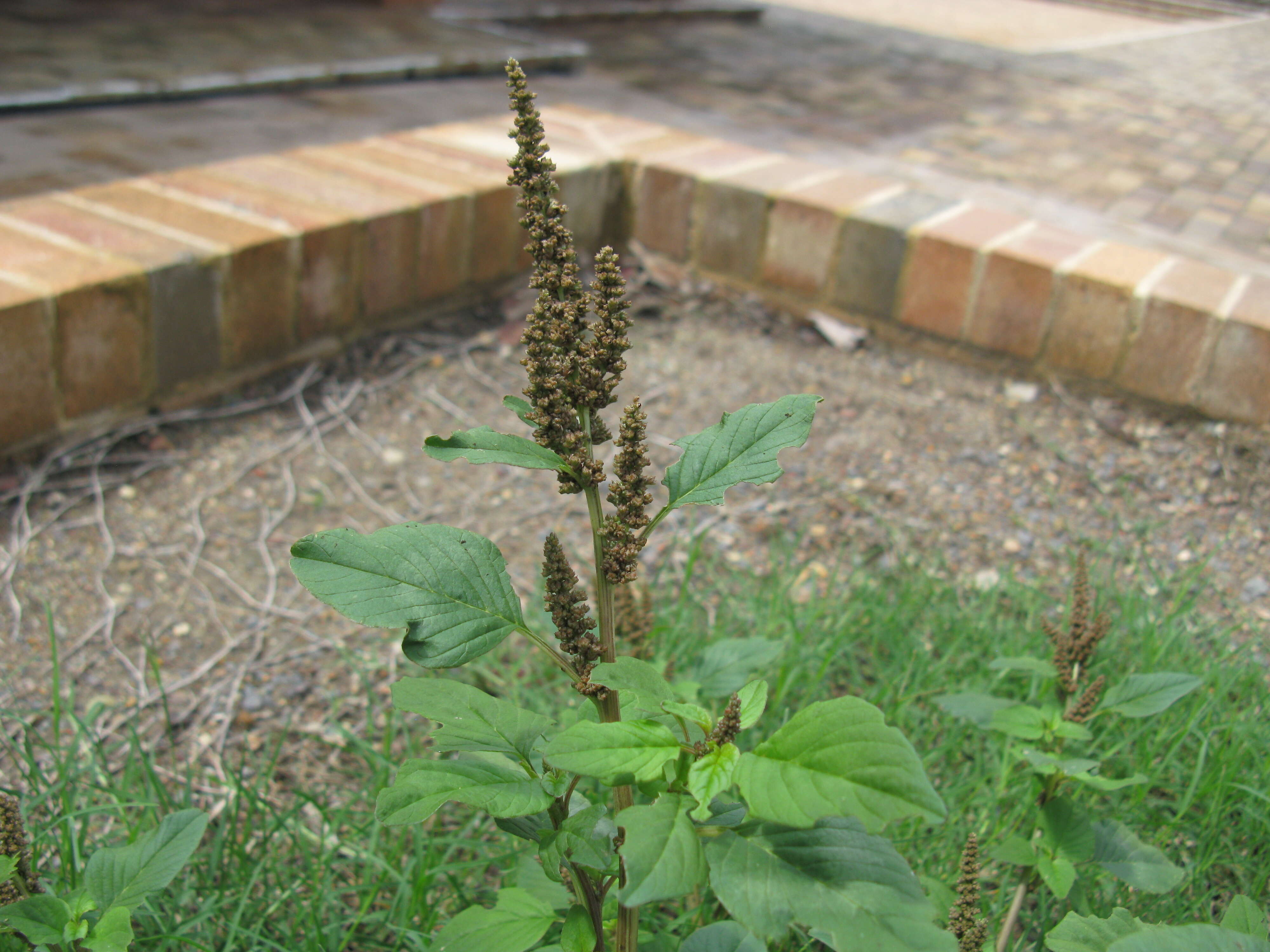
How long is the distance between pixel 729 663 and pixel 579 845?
53cm

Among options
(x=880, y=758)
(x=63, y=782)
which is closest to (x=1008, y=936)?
(x=880, y=758)

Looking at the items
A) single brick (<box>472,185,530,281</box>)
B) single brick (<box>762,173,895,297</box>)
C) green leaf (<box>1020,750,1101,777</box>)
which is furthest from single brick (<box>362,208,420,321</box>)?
green leaf (<box>1020,750,1101,777</box>)

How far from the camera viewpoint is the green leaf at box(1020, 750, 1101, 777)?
1.10 metres

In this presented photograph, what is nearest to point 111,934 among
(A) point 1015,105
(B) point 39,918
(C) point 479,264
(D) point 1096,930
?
(B) point 39,918

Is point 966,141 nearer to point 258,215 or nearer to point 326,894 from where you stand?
point 258,215

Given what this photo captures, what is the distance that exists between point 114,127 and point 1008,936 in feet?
9.58

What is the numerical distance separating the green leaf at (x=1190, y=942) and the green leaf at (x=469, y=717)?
491 millimetres

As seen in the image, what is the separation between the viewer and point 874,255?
9.12ft

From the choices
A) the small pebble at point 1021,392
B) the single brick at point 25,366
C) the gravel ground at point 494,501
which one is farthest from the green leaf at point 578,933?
the small pebble at point 1021,392

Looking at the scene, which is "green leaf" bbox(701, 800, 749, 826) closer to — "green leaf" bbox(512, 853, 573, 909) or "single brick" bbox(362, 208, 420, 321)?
"green leaf" bbox(512, 853, 573, 909)

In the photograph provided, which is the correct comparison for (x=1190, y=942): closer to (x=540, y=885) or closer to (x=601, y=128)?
(x=540, y=885)

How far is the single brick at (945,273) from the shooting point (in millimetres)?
2662

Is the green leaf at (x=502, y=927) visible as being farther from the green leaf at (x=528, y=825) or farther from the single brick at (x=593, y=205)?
the single brick at (x=593, y=205)

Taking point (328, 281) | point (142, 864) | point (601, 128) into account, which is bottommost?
point (142, 864)
